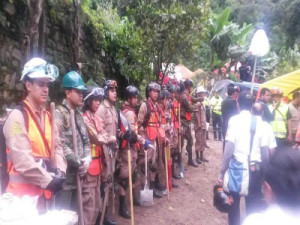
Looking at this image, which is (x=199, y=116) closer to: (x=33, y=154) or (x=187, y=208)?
(x=187, y=208)

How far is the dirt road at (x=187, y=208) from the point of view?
17.5 ft

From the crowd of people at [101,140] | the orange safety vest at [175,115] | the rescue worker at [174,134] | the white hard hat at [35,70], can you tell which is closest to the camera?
the crowd of people at [101,140]

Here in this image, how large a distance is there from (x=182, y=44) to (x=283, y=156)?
618 centimetres

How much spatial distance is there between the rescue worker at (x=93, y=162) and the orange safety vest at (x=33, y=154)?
3.93 feet

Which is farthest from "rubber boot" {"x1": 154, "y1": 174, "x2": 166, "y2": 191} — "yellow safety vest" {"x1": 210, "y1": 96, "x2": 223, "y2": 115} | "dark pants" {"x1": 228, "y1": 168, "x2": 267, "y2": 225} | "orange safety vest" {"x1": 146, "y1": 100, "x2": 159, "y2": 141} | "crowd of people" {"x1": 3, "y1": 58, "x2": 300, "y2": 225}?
"yellow safety vest" {"x1": 210, "y1": 96, "x2": 223, "y2": 115}

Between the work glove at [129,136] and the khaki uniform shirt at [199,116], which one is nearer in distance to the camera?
the work glove at [129,136]

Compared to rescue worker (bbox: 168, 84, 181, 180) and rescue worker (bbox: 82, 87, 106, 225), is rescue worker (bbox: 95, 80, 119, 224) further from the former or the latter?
rescue worker (bbox: 168, 84, 181, 180)

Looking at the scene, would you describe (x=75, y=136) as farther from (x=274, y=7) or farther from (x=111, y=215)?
(x=274, y=7)

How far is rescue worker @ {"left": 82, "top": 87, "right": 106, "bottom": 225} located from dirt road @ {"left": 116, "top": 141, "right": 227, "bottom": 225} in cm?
112

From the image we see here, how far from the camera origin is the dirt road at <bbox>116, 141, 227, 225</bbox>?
5.32 metres

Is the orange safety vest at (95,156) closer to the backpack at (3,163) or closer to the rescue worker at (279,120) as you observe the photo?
the backpack at (3,163)

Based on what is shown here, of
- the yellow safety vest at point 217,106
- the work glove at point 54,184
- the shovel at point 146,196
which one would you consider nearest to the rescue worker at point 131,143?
the shovel at point 146,196

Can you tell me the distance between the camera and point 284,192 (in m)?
1.74

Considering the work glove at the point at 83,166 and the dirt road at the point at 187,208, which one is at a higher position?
the work glove at the point at 83,166
